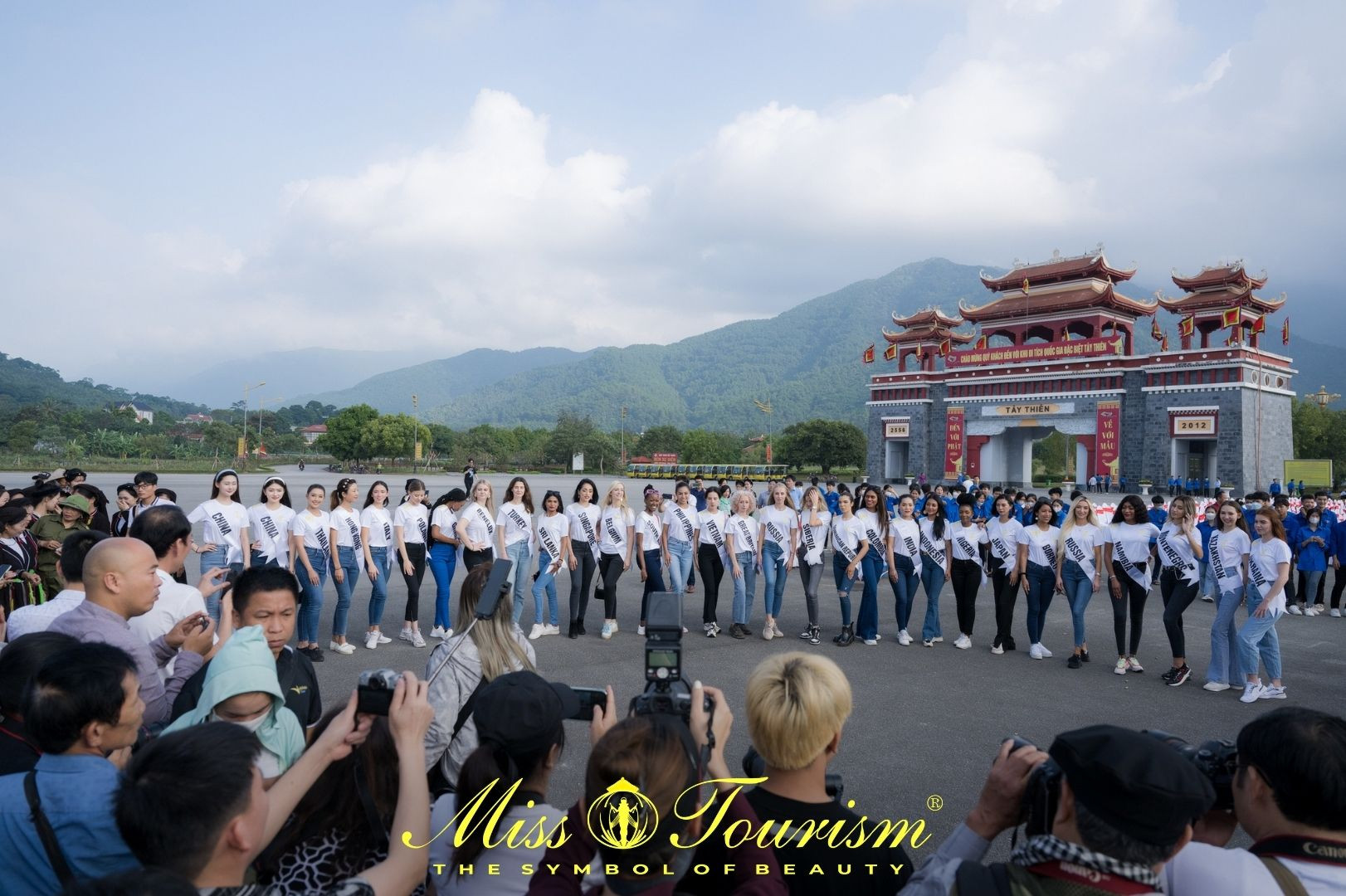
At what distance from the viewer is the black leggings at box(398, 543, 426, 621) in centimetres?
766

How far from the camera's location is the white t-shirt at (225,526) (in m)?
7.00

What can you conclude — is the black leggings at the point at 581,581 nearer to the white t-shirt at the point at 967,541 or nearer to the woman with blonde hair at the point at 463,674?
the white t-shirt at the point at 967,541

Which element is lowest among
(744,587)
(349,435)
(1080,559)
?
(744,587)

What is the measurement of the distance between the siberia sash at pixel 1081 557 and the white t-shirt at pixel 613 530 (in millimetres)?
4447

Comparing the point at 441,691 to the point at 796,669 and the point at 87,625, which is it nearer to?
the point at 87,625

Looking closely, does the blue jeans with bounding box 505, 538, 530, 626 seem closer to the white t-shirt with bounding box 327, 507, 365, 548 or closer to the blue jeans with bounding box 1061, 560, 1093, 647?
the white t-shirt with bounding box 327, 507, 365, 548

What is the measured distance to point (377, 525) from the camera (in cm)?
780

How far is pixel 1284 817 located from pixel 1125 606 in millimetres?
5706

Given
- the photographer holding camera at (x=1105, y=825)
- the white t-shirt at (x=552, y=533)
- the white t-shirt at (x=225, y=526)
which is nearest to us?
the photographer holding camera at (x=1105, y=825)

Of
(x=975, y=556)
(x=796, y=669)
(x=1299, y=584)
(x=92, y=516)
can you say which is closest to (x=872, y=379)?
(x=1299, y=584)

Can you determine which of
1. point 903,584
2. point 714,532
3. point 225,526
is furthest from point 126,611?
point 903,584

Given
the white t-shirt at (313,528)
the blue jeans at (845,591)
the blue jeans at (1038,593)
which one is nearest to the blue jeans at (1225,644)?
the blue jeans at (1038,593)

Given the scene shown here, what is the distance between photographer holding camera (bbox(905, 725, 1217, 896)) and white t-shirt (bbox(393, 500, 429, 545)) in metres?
7.02

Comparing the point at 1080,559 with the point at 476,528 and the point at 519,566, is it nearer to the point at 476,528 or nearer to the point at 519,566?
the point at 519,566
